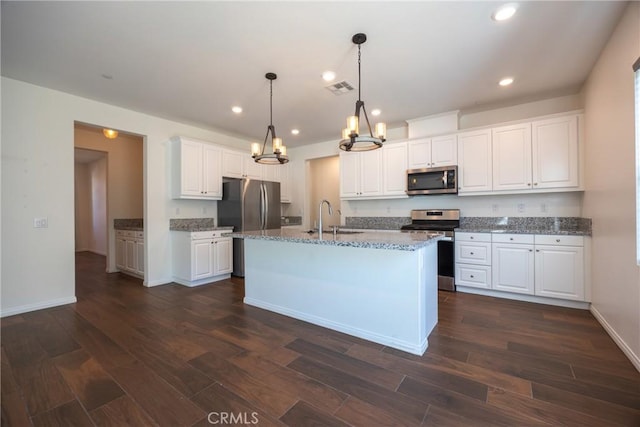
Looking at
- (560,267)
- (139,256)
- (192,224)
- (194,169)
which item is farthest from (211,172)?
(560,267)

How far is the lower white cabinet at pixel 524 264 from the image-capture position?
10.5 ft

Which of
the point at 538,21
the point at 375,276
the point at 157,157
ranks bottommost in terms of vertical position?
the point at 375,276

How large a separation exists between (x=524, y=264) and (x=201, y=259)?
4623 mm

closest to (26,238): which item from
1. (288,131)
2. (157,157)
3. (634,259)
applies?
(157,157)

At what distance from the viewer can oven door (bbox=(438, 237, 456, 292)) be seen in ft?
13.0

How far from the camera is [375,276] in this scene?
2.45m

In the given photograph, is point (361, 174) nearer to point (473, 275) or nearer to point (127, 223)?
point (473, 275)

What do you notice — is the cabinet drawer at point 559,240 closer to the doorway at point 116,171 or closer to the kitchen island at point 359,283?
the kitchen island at point 359,283

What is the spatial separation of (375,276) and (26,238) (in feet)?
13.5

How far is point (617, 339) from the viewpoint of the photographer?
2.34 m

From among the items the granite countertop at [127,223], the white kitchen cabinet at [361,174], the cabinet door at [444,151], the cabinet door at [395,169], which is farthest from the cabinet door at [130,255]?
the cabinet door at [444,151]

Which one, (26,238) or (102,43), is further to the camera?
(26,238)

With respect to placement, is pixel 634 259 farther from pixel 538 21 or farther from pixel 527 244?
pixel 538 21

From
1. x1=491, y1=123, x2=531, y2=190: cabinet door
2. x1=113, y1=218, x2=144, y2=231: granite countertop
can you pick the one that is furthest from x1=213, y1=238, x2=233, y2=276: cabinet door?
x1=491, y1=123, x2=531, y2=190: cabinet door
